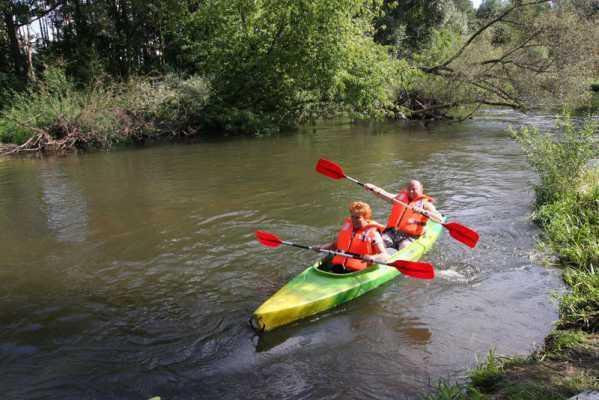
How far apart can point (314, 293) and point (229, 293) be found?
108cm

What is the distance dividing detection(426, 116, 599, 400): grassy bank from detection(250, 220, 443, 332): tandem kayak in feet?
5.12

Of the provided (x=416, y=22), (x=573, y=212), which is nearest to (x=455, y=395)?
(x=573, y=212)

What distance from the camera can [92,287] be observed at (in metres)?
5.74

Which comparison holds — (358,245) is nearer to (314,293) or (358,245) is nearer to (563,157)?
(314,293)

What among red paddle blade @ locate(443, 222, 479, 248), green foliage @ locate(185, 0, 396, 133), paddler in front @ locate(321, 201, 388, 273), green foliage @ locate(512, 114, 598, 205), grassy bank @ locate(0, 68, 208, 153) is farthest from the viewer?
green foliage @ locate(185, 0, 396, 133)

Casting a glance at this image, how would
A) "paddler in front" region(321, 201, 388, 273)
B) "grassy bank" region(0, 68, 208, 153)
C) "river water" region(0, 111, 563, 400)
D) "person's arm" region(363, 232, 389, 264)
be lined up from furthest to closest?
"grassy bank" region(0, 68, 208, 153) → "paddler in front" region(321, 201, 388, 273) → "person's arm" region(363, 232, 389, 264) → "river water" region(0, 111, 563, 400)

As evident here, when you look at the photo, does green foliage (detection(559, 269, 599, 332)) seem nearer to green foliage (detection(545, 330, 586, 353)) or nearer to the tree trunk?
green foliage (detection(545, 330, 586, 353))

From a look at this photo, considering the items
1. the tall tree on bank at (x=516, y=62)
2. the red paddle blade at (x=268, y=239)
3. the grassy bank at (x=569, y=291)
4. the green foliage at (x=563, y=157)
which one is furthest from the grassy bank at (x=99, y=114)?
the grassy bank at (x=569, y=291)

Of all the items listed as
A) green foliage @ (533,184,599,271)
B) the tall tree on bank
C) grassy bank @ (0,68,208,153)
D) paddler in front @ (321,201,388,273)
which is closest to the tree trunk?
grassy bank @ (0,68,208,153)

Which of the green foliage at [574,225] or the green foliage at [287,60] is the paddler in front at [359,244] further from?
the green foliage at [287,60]

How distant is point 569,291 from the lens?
16.5ft

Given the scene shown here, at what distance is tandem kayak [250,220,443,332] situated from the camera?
15.2 ft

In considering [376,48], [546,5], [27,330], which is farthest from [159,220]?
[546,5]

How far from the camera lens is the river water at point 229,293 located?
13.2 ft
